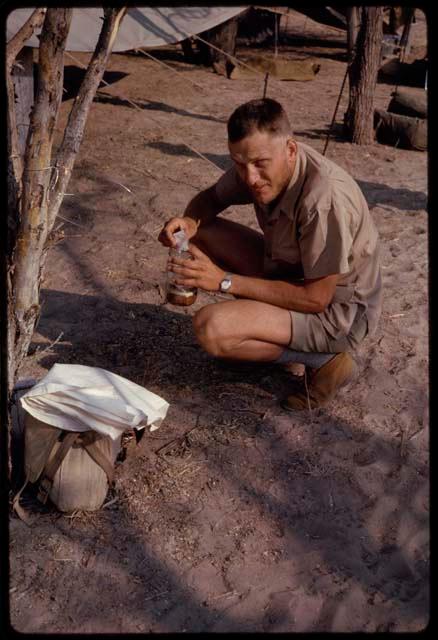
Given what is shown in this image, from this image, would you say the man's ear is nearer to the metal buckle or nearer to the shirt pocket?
the shirt pocket

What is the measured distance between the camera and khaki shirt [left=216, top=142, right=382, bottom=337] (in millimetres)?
2955

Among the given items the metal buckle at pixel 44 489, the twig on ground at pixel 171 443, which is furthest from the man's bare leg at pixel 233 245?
the metal buckle at pixel 44 489

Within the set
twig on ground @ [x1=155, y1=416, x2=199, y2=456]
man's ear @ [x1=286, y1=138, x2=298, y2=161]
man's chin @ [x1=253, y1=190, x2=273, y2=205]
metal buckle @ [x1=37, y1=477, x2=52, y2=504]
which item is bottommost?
twig on ground @ [x1=155, y1=416, x2=199, y2=456]

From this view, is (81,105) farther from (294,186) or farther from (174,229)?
(294,186)

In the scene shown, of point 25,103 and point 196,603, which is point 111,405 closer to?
point 196,603

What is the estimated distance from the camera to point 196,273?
10.1 feet

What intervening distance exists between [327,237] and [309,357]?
65 cm

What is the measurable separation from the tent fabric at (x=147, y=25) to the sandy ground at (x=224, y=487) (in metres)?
2.37

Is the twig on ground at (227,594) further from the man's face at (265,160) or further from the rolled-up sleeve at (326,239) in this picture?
the man's face at (265,160)

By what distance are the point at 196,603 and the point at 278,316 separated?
132cm

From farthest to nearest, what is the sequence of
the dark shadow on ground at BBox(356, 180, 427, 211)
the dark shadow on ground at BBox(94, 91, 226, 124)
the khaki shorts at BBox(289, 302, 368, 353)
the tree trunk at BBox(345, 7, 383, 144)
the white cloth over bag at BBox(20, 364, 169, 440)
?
the dark shadow on ground at BBox(94, 91, 226, 124) → the tree trunk at BBox(345, 7, 383, 144) → the dark shadow on ground at BBox(356, 180, 427, 211) → the khaki shorts at BBox(289, 302, 368, 353) → the white cloth over bag at BBox(20, 364, 169, 440)

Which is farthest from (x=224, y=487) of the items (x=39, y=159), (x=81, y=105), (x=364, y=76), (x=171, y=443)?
(x=364, y=76)

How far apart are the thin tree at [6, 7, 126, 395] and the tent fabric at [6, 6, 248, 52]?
3605 millimetres

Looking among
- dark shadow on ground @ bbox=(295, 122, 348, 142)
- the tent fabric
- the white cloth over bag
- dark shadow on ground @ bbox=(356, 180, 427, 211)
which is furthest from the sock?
dark shadow on ground @ bbox=(295, 122, 348, 142)
